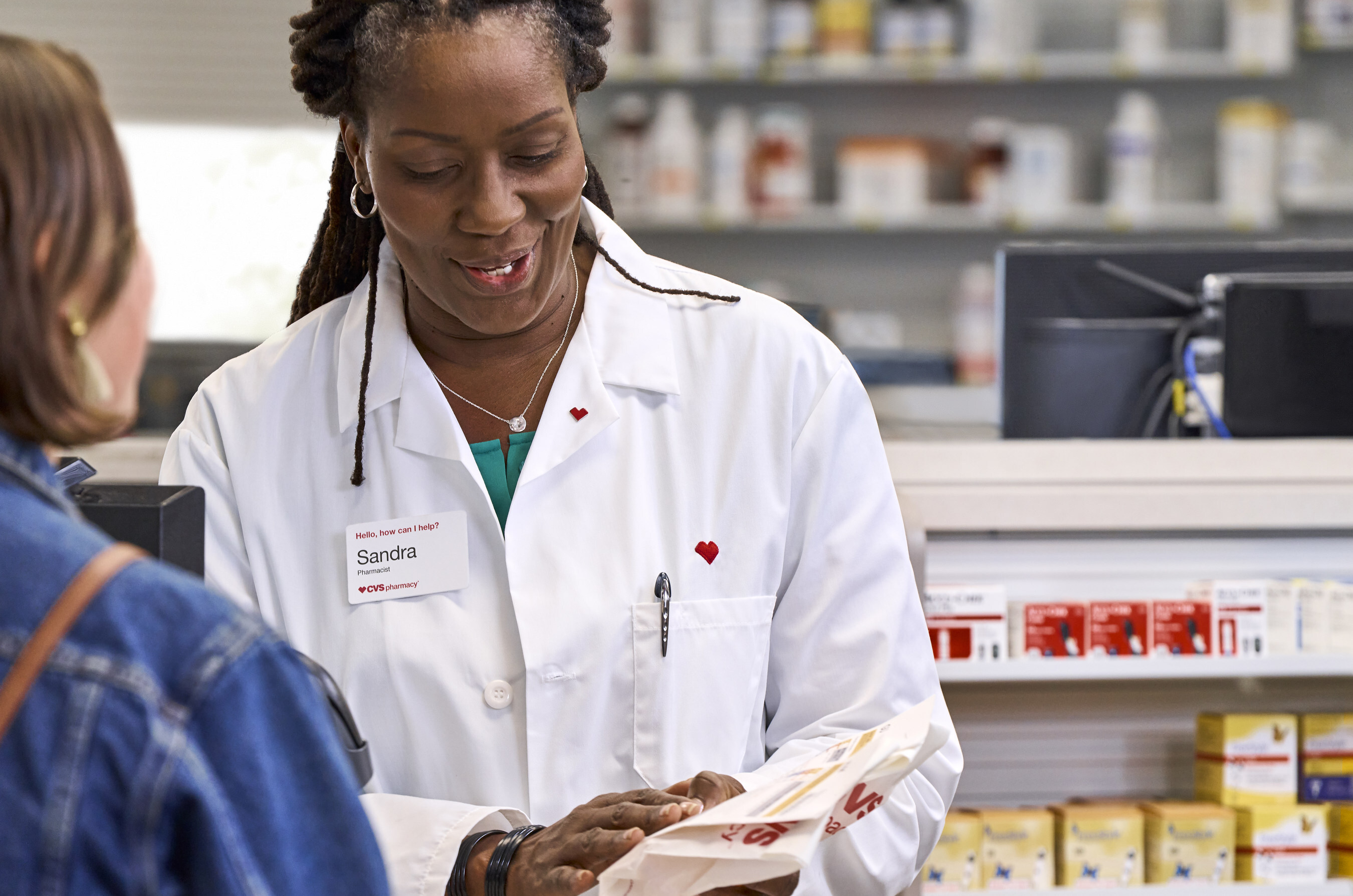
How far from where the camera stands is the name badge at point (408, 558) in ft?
4.29

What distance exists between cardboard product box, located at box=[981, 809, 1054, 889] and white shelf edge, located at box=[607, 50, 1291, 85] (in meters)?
3.41

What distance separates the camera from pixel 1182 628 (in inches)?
69.9

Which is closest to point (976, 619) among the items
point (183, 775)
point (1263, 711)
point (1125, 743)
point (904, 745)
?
point (1125, 743)

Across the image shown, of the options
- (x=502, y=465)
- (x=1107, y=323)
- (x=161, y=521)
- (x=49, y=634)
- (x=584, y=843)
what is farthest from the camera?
(x=1107, y=323)

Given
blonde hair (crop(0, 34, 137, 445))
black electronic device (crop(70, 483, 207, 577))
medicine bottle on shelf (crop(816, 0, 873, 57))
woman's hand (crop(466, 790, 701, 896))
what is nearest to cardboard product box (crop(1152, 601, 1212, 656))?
woman's hand (crop(466, 790, 701, 896))

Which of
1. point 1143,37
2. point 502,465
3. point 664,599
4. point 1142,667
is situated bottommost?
point 1142,667

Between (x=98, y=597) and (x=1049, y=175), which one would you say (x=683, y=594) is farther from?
(x=1049, y=175)

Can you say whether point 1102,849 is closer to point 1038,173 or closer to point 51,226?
point 51,226

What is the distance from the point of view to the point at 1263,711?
6.33 feet

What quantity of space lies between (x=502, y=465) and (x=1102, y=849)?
105 cm

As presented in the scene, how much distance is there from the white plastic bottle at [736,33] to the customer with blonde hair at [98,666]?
4.20 meters

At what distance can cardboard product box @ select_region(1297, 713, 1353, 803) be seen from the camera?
185 cm

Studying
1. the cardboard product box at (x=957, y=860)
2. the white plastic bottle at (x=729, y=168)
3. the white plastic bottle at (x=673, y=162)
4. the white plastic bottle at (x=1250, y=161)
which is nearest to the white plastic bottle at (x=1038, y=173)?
the white plastic bottle at (x=1250, y=161)

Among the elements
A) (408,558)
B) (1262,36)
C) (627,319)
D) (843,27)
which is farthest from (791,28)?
(408,558)
